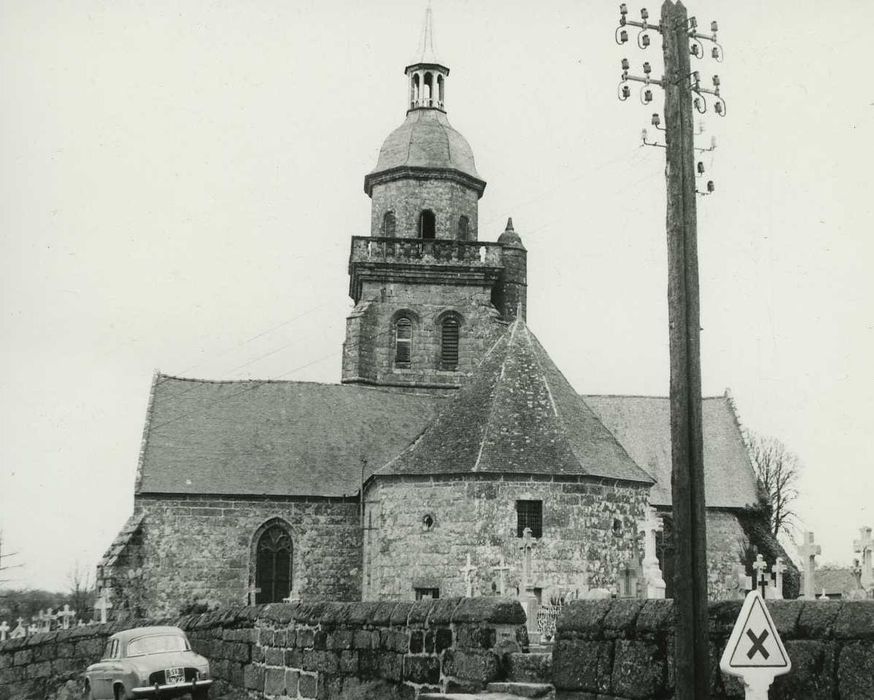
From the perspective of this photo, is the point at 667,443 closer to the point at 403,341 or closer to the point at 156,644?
the point at 403,341

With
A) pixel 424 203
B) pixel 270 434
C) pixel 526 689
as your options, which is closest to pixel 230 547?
pixel 270 434

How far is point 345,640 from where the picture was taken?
1117cm

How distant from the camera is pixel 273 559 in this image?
32938 mm

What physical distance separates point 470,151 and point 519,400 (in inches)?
618

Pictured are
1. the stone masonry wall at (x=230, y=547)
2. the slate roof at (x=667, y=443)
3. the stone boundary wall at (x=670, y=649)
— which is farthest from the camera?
the slate roof at (x=667, y=443)

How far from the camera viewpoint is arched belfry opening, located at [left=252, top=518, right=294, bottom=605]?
1287 inches

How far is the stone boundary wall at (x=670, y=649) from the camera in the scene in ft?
22.0

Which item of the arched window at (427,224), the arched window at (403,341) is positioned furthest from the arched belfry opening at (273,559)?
the arched window at (427,224)

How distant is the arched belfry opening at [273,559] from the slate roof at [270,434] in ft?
3.83

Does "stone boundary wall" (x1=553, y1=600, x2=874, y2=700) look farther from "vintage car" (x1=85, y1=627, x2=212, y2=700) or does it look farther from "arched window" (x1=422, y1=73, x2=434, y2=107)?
"arched window" (x1=422, y1=73, x2=434, y2=107)

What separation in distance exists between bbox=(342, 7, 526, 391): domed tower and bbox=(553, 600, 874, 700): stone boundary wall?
29180 mm

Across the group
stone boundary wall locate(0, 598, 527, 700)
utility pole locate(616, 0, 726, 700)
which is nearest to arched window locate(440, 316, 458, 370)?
stone boundary wall locate(0, 598, 527, 700)

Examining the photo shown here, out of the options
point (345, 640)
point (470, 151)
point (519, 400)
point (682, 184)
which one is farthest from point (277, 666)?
point (470, 151)

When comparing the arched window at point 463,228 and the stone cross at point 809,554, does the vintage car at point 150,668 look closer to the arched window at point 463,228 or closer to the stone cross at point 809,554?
the stone cross at point 809,554
